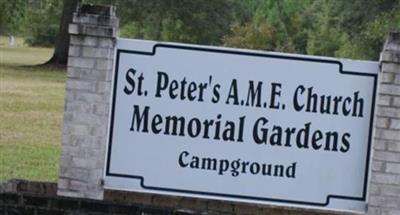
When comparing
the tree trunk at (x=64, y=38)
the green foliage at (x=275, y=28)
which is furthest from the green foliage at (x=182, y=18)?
the tree trunk at (x=64, y=38)

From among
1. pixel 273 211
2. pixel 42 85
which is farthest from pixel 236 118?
pixel 42 85

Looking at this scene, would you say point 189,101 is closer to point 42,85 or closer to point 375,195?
point 375,195

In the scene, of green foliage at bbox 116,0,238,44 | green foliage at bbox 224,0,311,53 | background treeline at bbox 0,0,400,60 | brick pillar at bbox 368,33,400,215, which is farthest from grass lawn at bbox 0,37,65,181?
green foliage at bbox 224,0,311,53

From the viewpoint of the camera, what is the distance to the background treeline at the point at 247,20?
39.0 metres

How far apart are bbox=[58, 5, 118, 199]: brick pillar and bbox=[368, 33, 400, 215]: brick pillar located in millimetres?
2214

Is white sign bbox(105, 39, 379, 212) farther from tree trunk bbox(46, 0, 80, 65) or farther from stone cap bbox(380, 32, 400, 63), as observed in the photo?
tree trunk bbox(46, 0, 80, 65)

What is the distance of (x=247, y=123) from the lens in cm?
738

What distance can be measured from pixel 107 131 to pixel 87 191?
0.52 meters

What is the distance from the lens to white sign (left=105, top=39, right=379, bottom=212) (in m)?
7.36

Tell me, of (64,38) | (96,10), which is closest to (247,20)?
(64,38)

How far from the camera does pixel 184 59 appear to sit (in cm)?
739

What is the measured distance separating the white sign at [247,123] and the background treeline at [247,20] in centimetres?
2154

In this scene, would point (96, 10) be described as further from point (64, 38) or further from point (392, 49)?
point (64, 38)

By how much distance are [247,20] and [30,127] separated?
49.6 meters
